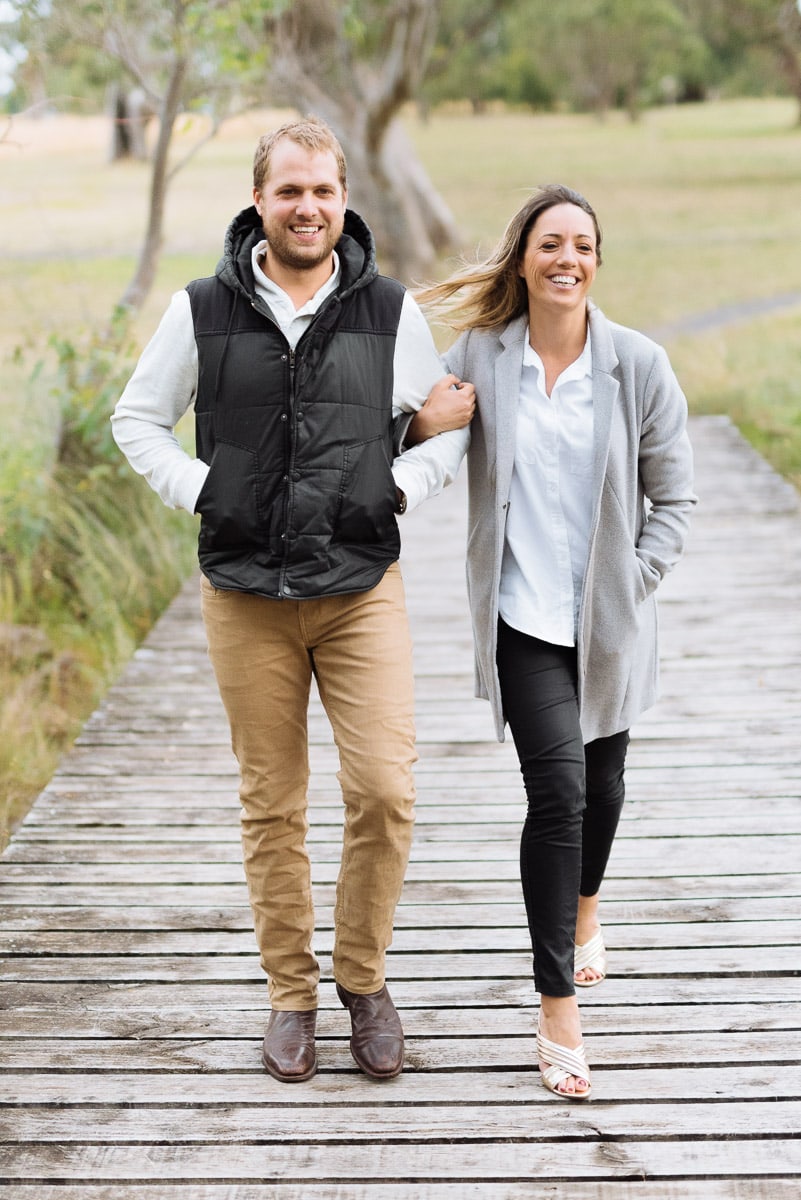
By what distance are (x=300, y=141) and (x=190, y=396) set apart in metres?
0.59

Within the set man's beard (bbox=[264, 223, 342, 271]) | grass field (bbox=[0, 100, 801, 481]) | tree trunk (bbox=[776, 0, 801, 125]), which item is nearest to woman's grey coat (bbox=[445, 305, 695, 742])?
man's beard (bbox=[264, 223, 342, 271])

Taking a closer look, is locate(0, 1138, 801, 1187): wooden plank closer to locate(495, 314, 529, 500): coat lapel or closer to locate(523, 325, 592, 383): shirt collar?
locate(495, 314, 529, 500): coat lapel

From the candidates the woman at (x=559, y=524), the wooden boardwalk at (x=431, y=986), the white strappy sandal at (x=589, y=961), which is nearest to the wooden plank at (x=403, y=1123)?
the wooden boardwalk at (x=431, y=986)

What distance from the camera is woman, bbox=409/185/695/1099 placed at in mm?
2939

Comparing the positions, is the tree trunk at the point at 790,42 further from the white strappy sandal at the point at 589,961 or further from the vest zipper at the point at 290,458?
the vest zipper at the point at 290,458

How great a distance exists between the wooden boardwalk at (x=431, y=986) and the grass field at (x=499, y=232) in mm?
969

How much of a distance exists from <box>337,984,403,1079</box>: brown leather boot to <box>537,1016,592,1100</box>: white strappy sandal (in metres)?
0.32

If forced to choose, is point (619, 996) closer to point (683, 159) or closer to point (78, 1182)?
point (78, 1182)

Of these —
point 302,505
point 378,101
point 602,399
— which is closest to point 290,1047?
point 302,505

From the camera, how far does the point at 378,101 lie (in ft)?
54.5

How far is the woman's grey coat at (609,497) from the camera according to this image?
2977 mm

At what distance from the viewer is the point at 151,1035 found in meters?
3.24

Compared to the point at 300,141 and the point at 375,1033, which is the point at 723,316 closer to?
the point at 300,141

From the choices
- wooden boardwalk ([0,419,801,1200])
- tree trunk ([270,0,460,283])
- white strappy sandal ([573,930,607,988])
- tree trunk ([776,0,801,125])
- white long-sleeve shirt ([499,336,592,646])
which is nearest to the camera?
wooden boardwalk ([0,419,801,1200])
